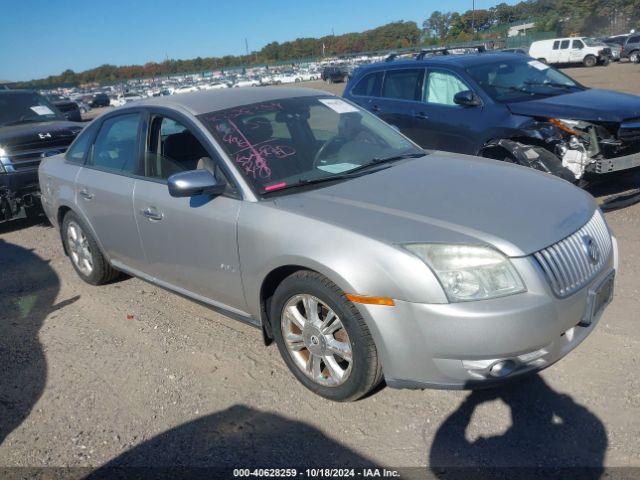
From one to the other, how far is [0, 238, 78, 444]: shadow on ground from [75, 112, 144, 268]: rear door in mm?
862

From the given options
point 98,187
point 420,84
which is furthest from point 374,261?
point 420,84

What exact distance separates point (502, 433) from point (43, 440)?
2.42 m

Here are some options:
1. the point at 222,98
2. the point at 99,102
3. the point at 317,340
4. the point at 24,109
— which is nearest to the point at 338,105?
the point at 222,98

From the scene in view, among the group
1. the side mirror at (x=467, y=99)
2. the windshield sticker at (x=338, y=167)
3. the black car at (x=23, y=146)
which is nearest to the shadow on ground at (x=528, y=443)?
the windshield sticker at (x=338, y=167)

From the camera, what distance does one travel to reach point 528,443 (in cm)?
272

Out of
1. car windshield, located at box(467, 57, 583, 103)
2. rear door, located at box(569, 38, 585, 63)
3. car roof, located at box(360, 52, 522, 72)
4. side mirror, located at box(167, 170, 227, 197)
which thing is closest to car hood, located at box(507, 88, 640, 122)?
car windshield, located at box(467, 57, 583, 103)

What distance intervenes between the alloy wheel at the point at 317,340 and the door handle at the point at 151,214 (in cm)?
123

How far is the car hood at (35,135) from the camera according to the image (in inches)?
301

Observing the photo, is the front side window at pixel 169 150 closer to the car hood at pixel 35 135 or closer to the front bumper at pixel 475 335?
the front bumper at pixel 475 335

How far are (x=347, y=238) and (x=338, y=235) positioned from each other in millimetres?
58

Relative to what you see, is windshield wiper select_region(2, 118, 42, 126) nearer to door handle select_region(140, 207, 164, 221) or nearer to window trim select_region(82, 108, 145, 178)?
window trim select_region(82, 108, 145, 178)

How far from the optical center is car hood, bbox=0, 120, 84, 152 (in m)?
7.65

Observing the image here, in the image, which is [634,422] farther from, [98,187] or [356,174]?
[98,187]

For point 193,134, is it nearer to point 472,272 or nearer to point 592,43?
point 472,272
